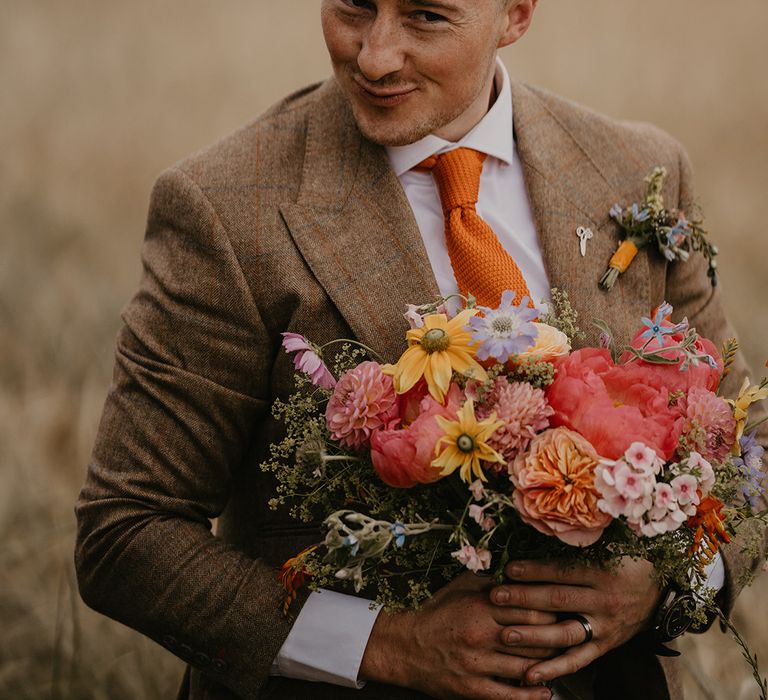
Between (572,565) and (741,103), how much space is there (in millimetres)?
5395

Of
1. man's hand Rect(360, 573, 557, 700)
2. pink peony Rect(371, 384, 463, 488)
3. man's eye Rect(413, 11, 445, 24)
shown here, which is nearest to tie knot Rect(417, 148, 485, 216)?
man's eye Rect(413, 11, 445, 24)

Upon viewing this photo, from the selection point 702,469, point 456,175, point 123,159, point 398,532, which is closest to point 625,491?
point 702,469

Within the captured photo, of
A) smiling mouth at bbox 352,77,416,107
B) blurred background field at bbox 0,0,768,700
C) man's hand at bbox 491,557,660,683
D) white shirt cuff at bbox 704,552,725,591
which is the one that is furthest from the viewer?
blurred background field at bbox 0,0,768,700

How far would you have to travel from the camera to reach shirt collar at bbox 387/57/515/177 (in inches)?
104

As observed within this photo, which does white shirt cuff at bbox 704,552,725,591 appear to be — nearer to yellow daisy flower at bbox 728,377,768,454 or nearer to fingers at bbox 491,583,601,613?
fingers at bbox 491,583,601,613

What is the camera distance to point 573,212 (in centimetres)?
270

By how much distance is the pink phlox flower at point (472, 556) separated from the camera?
1.85 m

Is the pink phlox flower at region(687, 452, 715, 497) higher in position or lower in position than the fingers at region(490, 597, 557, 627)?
higher

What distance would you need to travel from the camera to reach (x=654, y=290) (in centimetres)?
274

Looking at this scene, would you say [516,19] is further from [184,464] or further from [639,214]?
[184,464]

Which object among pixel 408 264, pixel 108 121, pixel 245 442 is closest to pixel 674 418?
pixel 408 264

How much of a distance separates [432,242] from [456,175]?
0.17 m

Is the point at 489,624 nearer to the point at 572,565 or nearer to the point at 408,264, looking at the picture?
the point at 572,565

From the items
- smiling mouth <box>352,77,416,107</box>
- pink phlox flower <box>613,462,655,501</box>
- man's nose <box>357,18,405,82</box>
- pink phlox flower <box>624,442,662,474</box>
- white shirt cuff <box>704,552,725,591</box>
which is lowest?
white shirt cuff <box>704,552,725,591</box>
